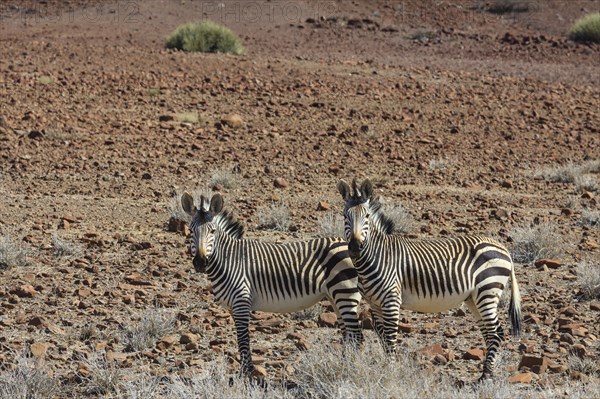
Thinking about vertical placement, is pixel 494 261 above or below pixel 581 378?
above

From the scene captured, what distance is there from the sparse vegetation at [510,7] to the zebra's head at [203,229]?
1396 inches

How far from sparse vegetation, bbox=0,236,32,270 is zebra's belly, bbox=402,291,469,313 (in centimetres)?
496

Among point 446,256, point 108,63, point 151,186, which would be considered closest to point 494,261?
point 446,256

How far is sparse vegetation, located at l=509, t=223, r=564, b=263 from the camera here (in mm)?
12070

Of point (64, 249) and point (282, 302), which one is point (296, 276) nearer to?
point (282, 302)

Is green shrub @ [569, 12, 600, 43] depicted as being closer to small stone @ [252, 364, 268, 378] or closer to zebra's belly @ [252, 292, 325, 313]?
zebra's belly @ [252, 292, 325, 313]

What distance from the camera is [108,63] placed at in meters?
24.6

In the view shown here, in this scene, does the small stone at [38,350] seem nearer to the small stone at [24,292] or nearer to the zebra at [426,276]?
the small stone at [24,292]

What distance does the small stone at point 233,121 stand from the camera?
19.3 m

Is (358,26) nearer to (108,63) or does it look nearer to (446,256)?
(108,63)

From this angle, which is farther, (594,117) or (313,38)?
(313,38)

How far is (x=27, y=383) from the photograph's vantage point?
24.6 feet

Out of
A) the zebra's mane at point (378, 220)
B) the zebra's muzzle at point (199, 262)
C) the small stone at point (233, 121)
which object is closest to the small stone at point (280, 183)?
the small stone at point (233, 121)

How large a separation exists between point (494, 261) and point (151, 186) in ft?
27.4
